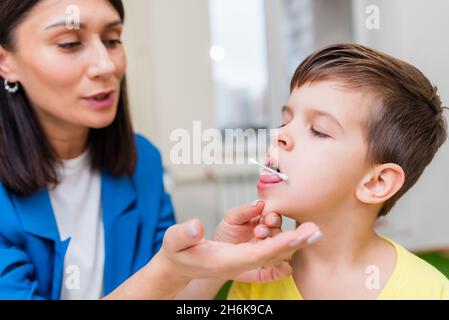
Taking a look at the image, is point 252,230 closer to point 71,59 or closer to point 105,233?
point 105,233

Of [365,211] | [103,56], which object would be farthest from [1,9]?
[365,211]

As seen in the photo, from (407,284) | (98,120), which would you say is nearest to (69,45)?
(98,120)

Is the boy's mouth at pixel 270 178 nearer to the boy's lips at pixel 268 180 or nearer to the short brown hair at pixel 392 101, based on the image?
the boy's lips at pixel 268 180

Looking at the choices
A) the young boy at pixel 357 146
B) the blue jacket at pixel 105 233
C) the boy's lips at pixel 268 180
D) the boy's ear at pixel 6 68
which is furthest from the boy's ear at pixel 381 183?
the boy's ear at pixel 6 68

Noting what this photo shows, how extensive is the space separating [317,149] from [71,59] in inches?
15.6

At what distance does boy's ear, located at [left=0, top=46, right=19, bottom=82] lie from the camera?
0.80m

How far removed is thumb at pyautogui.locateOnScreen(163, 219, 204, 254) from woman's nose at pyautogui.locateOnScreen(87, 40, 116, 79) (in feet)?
1.02

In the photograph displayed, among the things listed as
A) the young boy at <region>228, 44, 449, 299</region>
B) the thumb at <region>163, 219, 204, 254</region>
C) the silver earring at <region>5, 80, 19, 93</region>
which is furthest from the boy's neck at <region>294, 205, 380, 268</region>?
the silver earring at <region>5, 80, 19, 93</region>

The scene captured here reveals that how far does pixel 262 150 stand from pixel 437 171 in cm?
30

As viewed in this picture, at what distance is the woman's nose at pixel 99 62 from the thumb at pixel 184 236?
31 cm

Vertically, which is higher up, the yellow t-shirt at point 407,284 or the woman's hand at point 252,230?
the woman's hand at point 252,230

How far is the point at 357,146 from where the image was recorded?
2.14 ft

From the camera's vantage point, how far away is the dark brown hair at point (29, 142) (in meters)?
0.76
